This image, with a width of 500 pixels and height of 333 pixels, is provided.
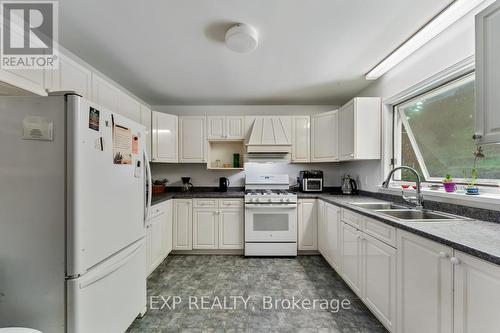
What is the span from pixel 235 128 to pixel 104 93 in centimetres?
189

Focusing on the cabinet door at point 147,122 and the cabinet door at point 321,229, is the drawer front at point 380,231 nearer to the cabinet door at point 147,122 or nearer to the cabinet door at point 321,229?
the cabinet door at point 321,229

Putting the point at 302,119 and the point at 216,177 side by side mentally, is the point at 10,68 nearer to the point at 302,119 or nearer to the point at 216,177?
the point at 216,177

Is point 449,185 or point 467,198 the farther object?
point 449,185

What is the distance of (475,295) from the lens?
0.99 m

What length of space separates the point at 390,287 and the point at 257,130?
102 inches

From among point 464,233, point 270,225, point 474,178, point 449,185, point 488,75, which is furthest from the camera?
point 270,225

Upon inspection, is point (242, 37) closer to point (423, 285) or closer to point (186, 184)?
point (423, 285)

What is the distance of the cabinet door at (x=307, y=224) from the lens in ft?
10.6

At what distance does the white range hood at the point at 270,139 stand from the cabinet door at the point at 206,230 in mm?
1130

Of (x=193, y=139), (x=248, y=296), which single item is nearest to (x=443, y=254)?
(x=248, y=296)

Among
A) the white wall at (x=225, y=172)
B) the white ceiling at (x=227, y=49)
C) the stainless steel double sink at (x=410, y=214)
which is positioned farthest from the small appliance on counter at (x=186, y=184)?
the stainless steel double sink at (x=410, y=214)

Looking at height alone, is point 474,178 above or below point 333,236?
above

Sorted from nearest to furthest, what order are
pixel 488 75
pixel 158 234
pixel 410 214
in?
A: 1. pixel 488 75
2. pixel 410 214
3. pixel 158 234

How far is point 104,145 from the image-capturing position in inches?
54.3
